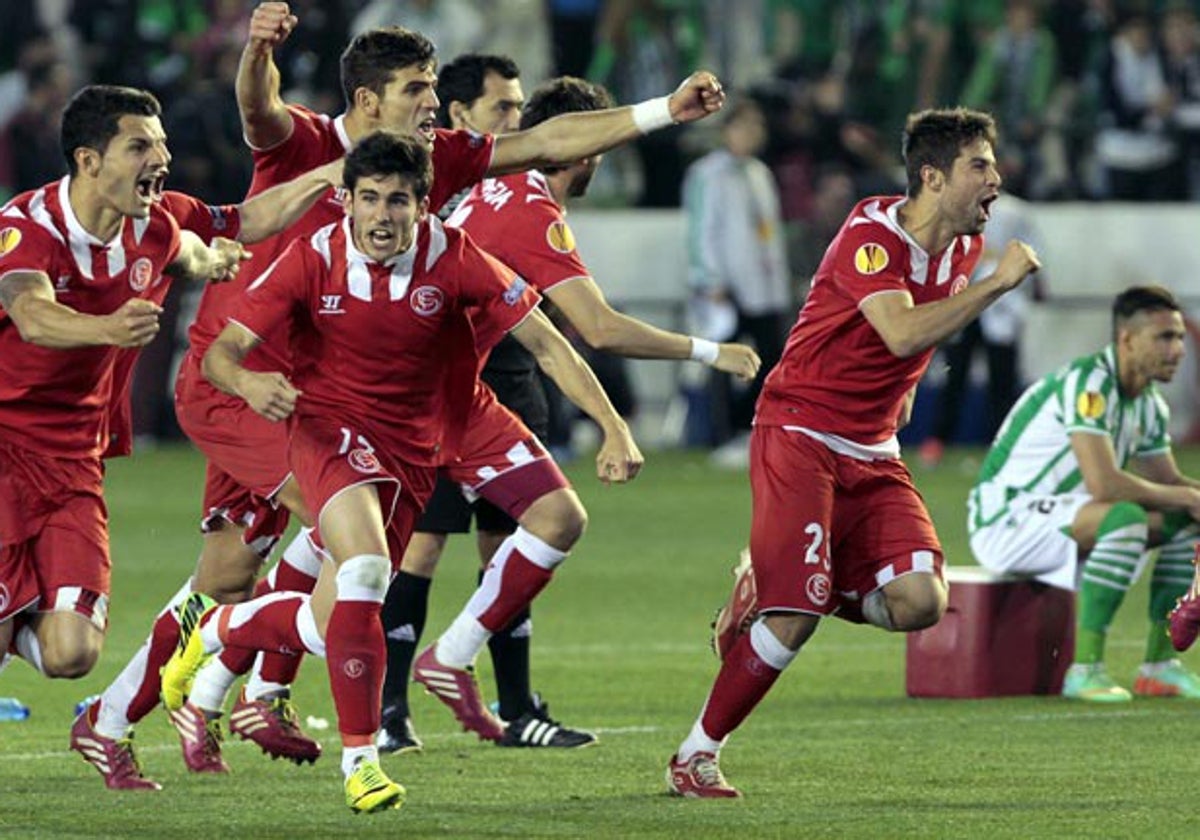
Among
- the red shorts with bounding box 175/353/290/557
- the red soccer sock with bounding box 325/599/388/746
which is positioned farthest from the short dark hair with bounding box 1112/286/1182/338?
the red soccer sock with bounding box 325/599/388/746

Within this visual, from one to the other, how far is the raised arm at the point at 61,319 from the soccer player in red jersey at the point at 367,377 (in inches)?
19.5

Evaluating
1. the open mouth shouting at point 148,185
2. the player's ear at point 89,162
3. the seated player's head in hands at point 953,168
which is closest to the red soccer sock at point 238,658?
the open mouth shouting at point 148,185

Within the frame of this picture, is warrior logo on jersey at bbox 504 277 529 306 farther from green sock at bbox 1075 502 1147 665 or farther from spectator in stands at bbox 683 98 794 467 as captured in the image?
spectator in stands at bbox 683 98 794 467

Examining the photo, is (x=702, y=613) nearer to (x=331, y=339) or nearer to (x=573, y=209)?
(x=331, y=339)

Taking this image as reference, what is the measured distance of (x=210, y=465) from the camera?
33.4ft

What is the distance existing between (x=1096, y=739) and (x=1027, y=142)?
45.4 ft

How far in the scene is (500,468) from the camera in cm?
995

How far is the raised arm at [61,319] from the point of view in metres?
8.12

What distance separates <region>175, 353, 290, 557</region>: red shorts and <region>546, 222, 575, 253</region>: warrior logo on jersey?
1.09 m

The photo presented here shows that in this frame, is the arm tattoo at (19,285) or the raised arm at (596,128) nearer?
the arm tattoo at (19,285)

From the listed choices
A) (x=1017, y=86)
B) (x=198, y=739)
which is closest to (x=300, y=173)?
(x=198, y=739)

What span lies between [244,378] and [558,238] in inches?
71.6

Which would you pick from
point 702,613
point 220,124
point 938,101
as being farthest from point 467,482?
point 938,101

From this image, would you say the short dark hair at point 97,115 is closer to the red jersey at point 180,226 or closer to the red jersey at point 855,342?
the red jersey at point 180,226
